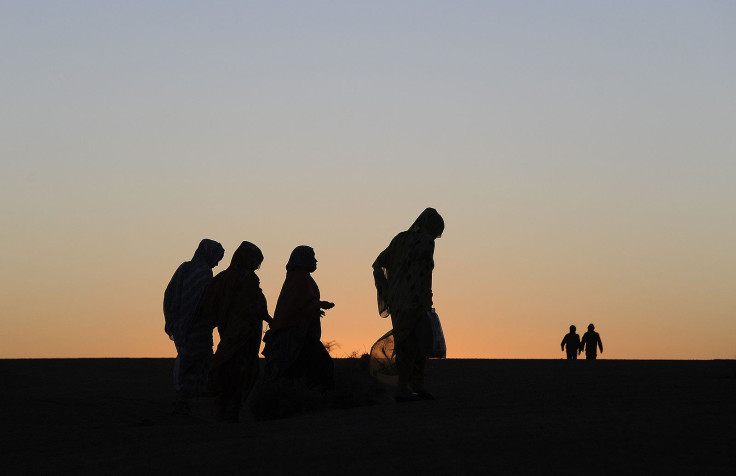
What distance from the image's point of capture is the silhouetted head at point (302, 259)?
15.6m

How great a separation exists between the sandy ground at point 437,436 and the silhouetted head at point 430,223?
2061 millimetres

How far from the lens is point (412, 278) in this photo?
1425cm

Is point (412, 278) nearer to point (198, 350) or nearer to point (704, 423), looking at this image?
point (198, 350)

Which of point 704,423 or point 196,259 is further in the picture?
point 196,259

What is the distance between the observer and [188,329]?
16.0 meters

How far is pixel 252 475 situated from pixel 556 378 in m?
9.65

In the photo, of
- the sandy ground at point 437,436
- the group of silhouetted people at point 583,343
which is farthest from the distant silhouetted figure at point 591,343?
the sandy ground at point 437,436

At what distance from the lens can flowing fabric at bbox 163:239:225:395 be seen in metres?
15.8

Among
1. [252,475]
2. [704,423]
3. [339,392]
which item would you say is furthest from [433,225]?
[252,475]

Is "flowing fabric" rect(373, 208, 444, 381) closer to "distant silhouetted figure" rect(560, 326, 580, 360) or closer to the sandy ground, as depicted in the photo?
the sandy ground

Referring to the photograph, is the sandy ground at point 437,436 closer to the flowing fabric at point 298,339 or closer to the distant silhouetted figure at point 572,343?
the flowing fabric at point 298,339

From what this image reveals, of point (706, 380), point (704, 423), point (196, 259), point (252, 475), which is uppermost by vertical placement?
point (196, 259)

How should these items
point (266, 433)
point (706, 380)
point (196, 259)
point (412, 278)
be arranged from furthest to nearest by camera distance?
point (196, 259) → point (706, 380) → point (412, 278) → point (266, 433)

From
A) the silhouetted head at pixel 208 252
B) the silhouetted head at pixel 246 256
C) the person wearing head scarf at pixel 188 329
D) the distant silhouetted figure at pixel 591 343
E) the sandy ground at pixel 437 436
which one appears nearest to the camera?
the sandy ground at pixel 437 436
